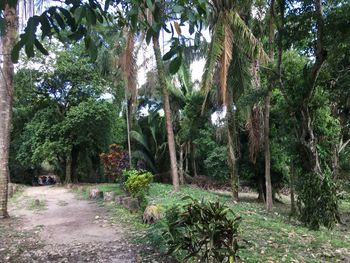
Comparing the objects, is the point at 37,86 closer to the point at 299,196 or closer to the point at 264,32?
the point at 264,32

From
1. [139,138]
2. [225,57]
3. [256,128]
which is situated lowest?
[256,128]

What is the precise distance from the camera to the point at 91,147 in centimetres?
2345

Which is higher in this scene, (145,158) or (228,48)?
(228,48)

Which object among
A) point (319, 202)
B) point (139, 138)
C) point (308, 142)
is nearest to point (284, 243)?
point (319, 202)

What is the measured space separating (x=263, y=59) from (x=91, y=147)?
15.5 meters

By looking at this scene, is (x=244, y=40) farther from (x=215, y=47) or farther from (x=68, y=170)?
(x=68, y=170)

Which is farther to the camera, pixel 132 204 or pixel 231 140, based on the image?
pixel 231 140

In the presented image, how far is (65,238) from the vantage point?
7332 mm

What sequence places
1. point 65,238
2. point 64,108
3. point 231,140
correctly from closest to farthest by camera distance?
point 65,238, point 231,140, point 64,108

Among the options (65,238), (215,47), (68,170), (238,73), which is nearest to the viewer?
(65,238)

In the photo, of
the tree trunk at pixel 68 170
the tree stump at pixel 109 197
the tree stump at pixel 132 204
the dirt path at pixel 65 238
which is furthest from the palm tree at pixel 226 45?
the tree trunk at pixel 68 170

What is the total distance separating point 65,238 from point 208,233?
13.8 feet

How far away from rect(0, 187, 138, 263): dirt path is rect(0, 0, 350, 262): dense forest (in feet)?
4.60

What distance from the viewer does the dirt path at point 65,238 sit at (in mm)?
5914
